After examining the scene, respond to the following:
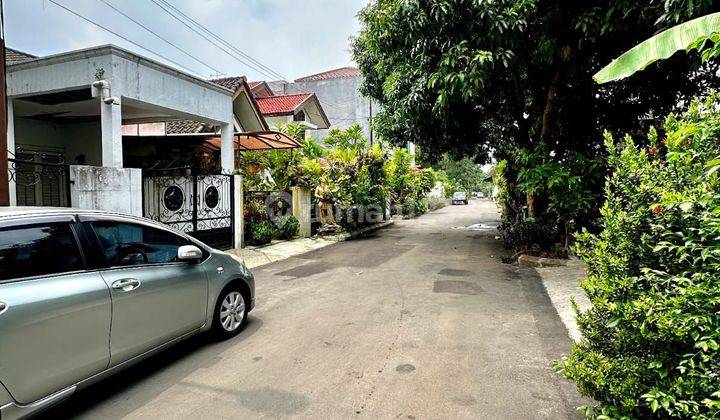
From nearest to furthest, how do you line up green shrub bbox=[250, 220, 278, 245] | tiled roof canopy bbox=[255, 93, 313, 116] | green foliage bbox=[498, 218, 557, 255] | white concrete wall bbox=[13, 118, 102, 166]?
green foliage bbox=[498, 218, 557, 255], white concrete wall bbox=[13, 118, 102, 166], green shrub bbox=[250, 220, 278, 245], tiled roof canopy bbox=[255, 93, 313, 116]

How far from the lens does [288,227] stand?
531 inches

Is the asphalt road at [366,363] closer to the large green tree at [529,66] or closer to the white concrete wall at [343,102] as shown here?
the large green tree at [529,66]

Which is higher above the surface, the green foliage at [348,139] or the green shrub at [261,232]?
the green foliage at [348,139]

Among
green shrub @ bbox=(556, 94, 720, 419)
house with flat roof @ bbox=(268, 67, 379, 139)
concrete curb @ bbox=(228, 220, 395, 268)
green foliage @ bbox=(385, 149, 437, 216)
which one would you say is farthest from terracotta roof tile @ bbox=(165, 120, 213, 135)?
house with flat roof @ bbox=(268, 67, 379, 139)

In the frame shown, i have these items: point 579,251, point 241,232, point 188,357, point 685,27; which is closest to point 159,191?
point 241,232

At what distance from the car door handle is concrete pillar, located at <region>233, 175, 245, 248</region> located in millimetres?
7741

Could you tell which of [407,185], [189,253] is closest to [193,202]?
[189,253]

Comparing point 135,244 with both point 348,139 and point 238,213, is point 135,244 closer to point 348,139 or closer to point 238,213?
point 238,213

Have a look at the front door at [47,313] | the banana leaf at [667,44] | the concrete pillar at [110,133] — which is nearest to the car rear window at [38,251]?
the front door at [47,313]

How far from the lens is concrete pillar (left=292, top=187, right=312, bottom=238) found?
14.1 metres

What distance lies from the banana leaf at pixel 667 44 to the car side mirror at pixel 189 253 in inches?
171

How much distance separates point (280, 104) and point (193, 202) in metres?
A: 13.3

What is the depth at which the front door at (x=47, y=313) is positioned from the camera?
2.67 meters

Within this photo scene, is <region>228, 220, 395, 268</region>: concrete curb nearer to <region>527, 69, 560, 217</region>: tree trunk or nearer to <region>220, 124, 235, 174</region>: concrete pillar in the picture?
<region>220, 124, 235, 174</region>: concrete pillar
